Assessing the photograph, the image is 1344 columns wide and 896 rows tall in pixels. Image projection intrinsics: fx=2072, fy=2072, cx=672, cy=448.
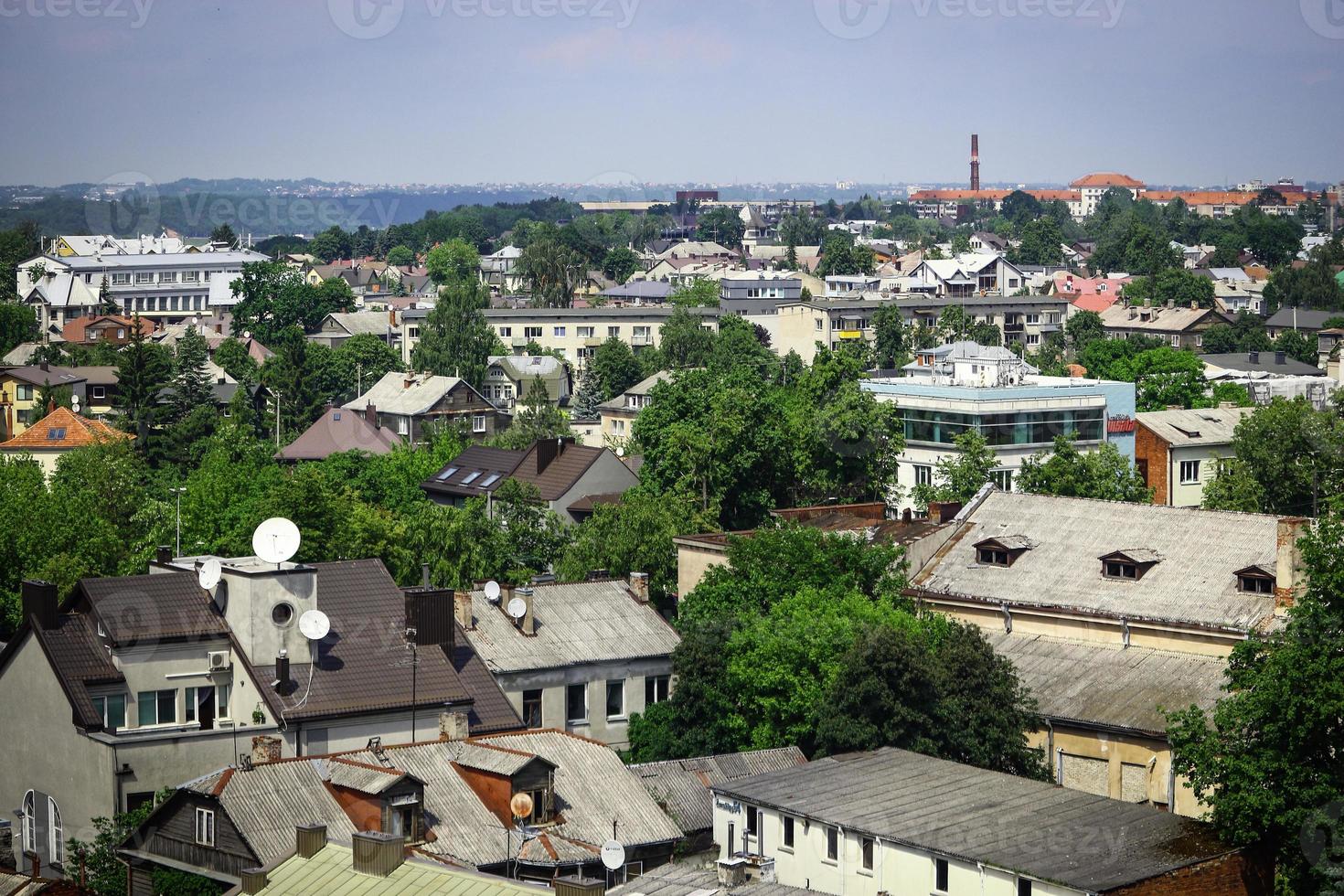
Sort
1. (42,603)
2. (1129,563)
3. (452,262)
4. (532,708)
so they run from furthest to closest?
(452,262), (1129,563), (532,708), (42,603)

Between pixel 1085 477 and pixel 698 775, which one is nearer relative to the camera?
pixel 698 775

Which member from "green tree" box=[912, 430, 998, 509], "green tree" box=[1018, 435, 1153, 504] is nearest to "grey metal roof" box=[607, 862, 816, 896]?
"green tree" box=[1018, 435, 1153, 504]

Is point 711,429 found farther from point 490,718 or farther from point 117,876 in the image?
point 117,876

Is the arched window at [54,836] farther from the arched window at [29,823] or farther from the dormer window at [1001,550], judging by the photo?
the dormer window at [1001,550]

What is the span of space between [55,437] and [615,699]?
142 feet

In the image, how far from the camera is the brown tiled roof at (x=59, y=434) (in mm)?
75500

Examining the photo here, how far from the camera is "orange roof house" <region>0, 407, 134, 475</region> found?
246 ft

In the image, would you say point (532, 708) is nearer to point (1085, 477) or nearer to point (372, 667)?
point (372, 667)

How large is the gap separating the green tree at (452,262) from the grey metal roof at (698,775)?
128508mm

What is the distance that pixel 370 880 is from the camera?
24531mm

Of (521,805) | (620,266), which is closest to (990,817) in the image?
(521,805)

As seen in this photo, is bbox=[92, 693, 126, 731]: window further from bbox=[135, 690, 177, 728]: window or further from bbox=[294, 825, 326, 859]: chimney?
bbox=[294, 825, 326, 859]: chimney

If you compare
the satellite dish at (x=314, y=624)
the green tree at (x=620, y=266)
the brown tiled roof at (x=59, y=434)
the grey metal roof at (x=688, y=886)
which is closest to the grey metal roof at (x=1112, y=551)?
the grey metal roof at (x=688, y=886)

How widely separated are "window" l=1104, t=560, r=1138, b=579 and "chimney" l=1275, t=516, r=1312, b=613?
11.0 feet
